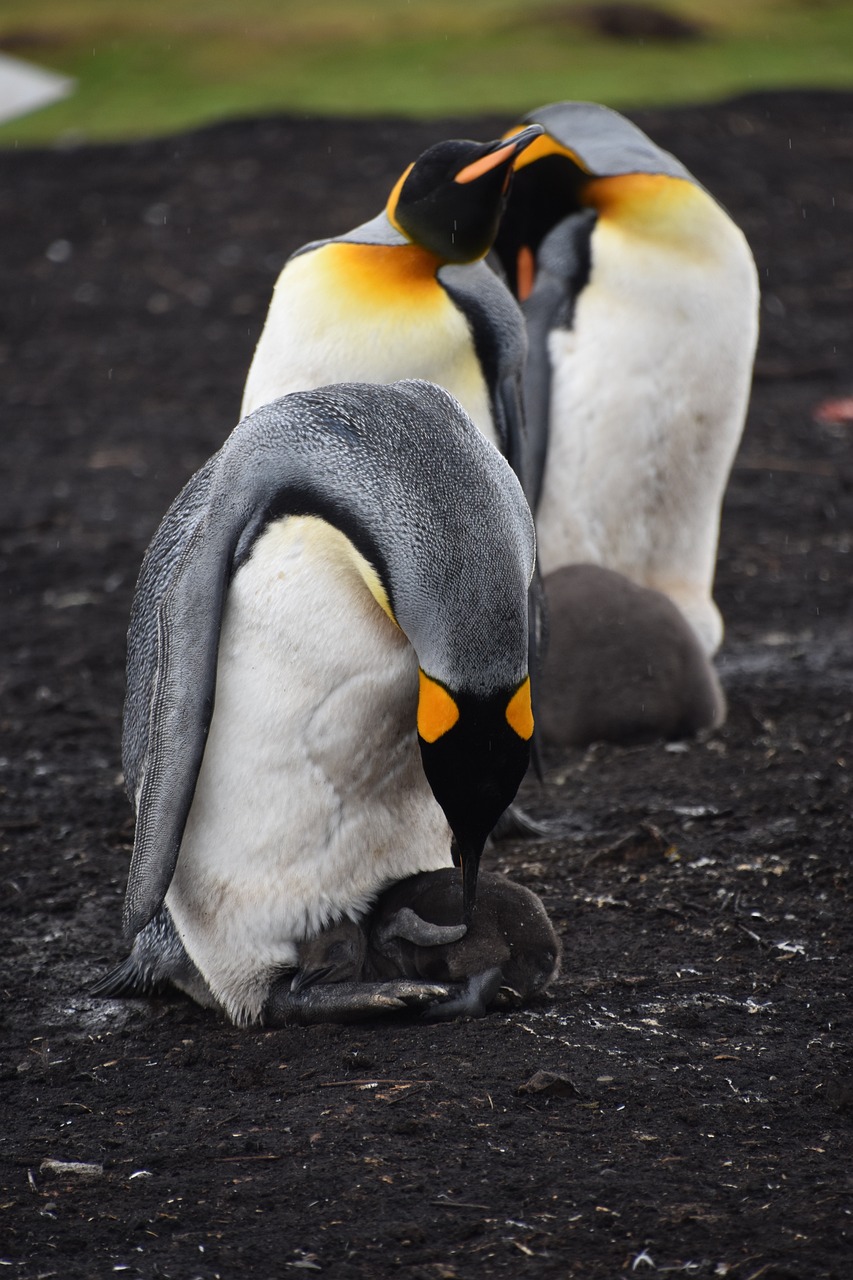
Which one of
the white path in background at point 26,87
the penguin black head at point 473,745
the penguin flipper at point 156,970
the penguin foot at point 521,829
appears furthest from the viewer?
the white path in background at point 26,87

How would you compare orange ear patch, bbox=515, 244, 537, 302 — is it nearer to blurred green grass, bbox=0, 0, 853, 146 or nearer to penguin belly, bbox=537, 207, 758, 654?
penguin belly, bbox=537, 207, 758, 654

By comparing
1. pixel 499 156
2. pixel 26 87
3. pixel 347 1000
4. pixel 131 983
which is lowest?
pixel 26 87

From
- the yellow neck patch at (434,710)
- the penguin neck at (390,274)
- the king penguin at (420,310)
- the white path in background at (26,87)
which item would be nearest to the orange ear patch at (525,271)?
the king penguin at (420,310)

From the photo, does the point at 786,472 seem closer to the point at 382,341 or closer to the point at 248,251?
the point at 382,341

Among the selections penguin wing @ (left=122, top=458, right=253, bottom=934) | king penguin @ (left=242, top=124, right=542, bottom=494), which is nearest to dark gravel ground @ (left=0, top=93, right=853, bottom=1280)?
penguin wing @ (left=122, top=458, right=253, bottom=934)

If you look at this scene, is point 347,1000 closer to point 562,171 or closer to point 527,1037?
point 527,1037

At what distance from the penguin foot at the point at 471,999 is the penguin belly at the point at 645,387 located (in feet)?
6.47

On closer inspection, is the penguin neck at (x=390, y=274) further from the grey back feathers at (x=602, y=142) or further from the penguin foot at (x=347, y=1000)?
the penguin foot at (x=347, y=1000)

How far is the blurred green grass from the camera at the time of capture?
1264 centimetres

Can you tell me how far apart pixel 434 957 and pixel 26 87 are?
1243 cm

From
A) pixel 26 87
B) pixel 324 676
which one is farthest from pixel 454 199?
pixel 26 87

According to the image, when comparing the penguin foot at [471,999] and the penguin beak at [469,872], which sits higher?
the penguin beak at [469,872]

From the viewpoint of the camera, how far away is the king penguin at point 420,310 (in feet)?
A: 11.3

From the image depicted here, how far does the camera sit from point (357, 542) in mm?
2635
